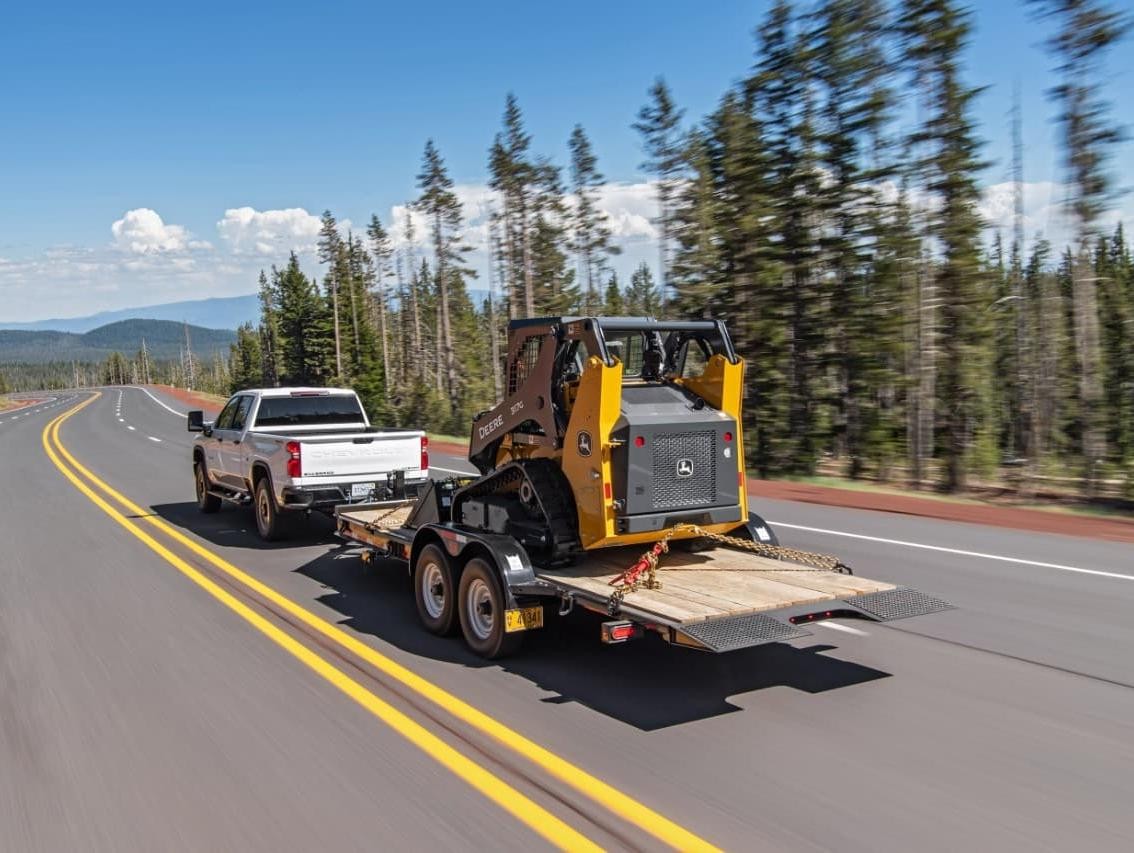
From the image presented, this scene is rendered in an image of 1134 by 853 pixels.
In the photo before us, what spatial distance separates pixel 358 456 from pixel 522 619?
219 inches

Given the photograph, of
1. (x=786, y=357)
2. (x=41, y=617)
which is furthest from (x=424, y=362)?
(x=41, y=617)

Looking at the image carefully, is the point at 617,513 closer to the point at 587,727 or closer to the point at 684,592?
the point at 684,592

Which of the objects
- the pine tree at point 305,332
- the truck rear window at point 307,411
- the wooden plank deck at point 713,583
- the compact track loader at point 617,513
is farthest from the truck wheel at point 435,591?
the pine tree at point 305,332

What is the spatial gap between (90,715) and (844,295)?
21.5m

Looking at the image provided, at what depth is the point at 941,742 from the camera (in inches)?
192

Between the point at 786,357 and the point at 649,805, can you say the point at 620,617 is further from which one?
the point at 786,357

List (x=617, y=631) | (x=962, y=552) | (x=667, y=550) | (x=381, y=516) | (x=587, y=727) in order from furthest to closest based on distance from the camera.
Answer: (x=962, y=552) < (x=381, y=516) < (x=667, y=550) < (x=617, y=631) < (x=587, y=727)

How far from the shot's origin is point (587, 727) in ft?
17.1

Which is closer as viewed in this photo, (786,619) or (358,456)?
(786,619)

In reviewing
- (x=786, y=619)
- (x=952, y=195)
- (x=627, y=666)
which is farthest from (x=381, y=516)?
(x=952, y=195)

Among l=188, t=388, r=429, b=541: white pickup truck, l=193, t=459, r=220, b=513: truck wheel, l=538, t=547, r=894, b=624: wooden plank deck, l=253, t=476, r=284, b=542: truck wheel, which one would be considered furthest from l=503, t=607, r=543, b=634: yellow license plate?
l=193, t=459, r=220, b=513: truck wheel

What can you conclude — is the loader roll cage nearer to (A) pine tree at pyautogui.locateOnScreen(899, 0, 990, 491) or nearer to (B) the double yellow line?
(B) the double yellow line

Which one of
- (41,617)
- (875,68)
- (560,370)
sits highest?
(875,68)

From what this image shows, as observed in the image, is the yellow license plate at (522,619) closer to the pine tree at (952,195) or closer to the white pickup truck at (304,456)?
the white pickup truck at (304,456)
